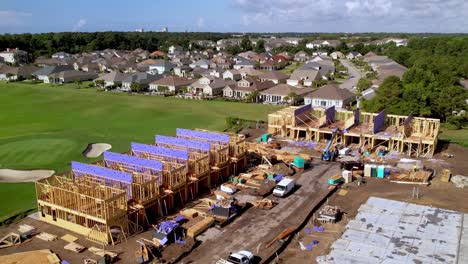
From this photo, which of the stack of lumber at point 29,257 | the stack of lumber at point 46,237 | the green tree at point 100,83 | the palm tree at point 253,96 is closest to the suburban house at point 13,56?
the green tree at point 100,83

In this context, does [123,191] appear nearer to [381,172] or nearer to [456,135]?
[381,172]

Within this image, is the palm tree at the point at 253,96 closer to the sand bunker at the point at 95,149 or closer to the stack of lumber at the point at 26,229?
the sand bunker at the point at 95,149

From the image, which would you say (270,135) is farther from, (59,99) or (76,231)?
(59,99)

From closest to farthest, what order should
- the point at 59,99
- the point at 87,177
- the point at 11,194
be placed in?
the point at 87,177, the point at 11,194, the point at 59,99

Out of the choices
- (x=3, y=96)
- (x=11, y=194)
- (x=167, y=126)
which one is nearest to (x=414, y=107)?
(x=167, y=126)

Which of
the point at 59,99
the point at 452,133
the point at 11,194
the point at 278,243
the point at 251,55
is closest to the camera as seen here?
the point at 278,243

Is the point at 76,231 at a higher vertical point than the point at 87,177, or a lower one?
lower

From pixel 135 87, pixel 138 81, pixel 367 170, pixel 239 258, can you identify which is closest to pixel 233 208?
pixel 239 258

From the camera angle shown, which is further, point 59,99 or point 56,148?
point 59,99
